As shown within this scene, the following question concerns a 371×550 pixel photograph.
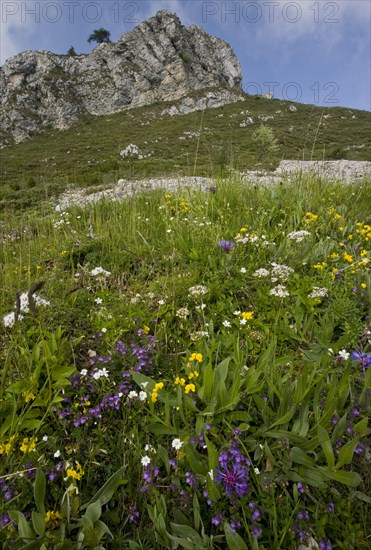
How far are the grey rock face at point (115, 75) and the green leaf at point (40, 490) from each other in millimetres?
94023

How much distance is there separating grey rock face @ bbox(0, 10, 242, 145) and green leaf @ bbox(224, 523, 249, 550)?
94.6 metres

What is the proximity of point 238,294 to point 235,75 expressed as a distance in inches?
5759

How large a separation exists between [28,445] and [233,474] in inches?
38.7

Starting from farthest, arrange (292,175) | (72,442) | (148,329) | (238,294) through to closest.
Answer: (292,175)
(238,294)
(148,329)
(72,442)

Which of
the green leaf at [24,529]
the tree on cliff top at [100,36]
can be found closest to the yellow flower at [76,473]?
the green leaf at [24,529]

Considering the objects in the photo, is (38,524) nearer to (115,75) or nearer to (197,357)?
(197,357)

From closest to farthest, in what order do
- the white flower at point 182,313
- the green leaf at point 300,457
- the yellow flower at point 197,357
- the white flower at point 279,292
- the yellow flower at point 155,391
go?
the green leaf at point 300,457 < the yellow flower at point 155,391 < the yellow flower at point 197,357 < the white flower at point 279,292 < the white flower at point 182,313

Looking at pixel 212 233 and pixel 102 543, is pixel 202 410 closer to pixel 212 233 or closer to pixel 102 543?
pixel 102 543

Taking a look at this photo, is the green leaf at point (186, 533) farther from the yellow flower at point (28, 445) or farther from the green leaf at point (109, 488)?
the yellow flower at point (28, 445)

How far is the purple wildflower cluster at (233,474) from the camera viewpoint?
1.36 metres

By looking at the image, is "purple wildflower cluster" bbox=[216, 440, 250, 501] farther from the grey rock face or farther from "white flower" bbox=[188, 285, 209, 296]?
the grey rock face

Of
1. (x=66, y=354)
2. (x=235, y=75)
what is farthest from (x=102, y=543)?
(x=235, y=75)

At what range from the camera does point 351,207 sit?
4453 millimetres

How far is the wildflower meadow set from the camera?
1.33 meters
